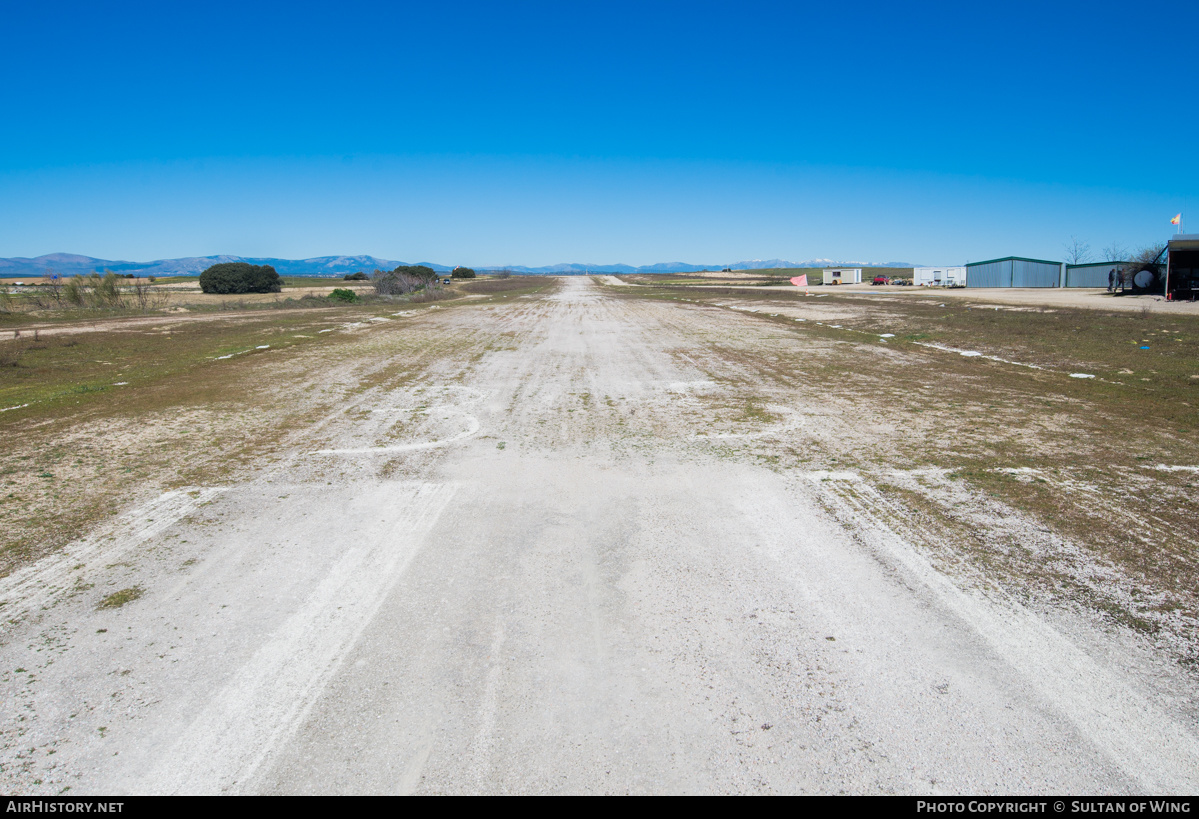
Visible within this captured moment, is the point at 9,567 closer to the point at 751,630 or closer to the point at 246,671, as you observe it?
the point at 246,671

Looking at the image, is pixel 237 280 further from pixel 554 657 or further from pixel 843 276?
pixel 554 657

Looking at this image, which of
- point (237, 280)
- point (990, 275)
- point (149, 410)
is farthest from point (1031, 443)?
point (237, 280)

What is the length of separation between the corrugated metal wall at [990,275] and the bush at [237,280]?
72.0 meters

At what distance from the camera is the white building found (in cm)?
6512

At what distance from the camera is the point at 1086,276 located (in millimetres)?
56156

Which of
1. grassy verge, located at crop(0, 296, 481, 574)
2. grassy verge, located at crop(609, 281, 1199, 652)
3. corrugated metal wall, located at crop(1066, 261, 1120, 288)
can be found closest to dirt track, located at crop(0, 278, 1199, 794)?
grassy verge, located at crop(609, 281, 1199, 652)

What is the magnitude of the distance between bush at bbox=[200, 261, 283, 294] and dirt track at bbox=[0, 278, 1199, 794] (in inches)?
2801

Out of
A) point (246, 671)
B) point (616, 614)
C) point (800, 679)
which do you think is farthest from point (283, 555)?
point (800, 679)

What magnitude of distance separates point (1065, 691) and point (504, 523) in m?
3.88

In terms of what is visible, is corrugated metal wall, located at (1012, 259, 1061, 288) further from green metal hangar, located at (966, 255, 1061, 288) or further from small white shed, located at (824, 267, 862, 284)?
small white shed, located at (824, 267, 862, 284)

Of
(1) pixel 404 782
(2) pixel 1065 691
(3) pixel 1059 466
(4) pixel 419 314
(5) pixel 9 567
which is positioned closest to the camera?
(1) pixel 404 782

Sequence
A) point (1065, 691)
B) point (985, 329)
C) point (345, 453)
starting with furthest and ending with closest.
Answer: point (985, 329), point (345, 453), point (1065, 691)

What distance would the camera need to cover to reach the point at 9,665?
3.47 m

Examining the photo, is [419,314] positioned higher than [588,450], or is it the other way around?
[419,314]
